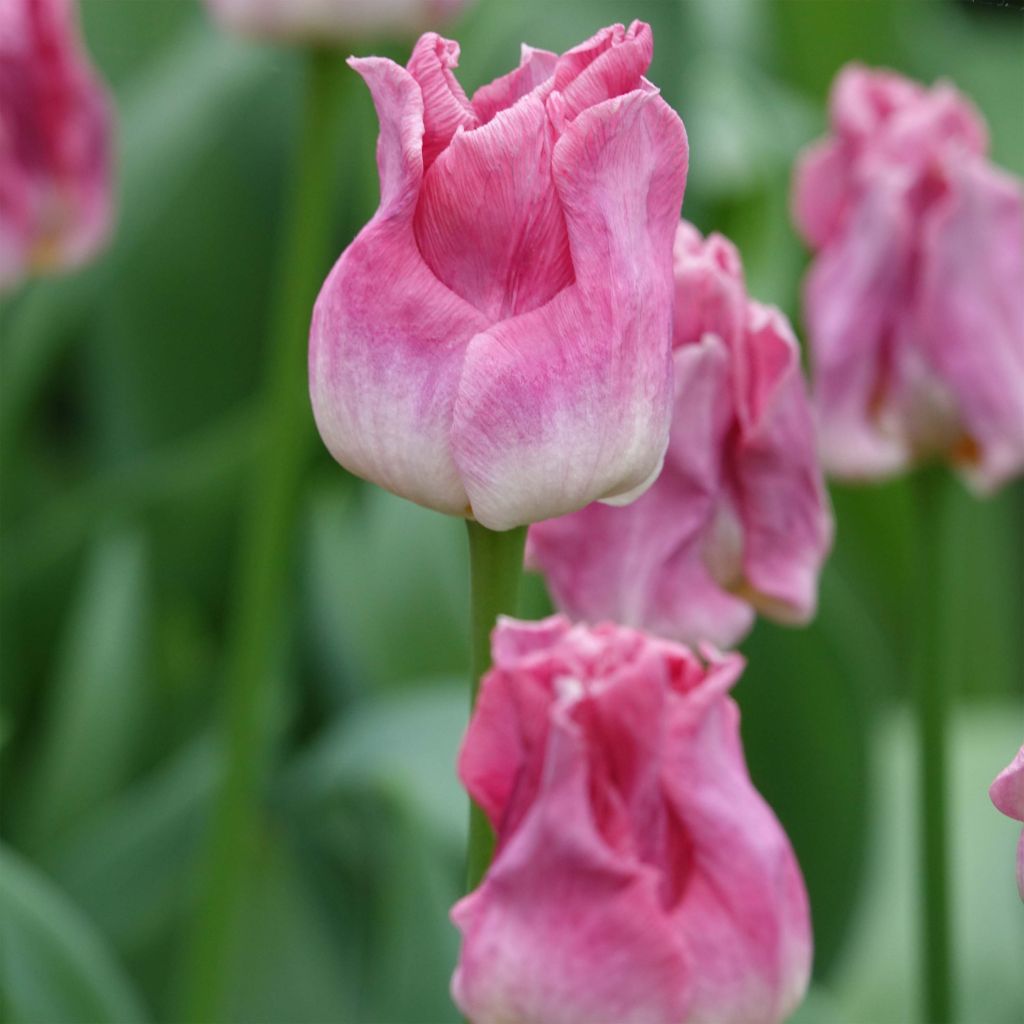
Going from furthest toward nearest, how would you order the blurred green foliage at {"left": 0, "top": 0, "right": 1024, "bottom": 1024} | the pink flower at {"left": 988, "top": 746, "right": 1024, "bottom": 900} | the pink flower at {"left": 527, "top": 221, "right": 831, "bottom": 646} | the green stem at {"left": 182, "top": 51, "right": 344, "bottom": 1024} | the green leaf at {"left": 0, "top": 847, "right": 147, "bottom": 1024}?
1. the blurred green foliage at {"left": 0, "top": 0, "right": 1024, "bottom": 1024}
2. the green stem at {"left": 182, "top": 51, "right": 344, "bottom": 1024}
3. the green leaf at {"left": 0, "top": 847, "right": 147, "bottom": 1024}
4. the pink flower at {"left": 527, "top": 221, "right": 831, "bottom": 646}
5. the pink flower at {"left": 988, "top": 746, "right": 1024, "bottom": 900}

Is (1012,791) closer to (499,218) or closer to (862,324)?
(499,218)

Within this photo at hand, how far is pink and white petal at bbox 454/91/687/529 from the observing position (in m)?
0.43

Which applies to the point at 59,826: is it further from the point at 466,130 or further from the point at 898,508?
the point at 466,130

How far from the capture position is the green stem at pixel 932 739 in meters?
0.82

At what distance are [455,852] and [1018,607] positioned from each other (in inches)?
38.3

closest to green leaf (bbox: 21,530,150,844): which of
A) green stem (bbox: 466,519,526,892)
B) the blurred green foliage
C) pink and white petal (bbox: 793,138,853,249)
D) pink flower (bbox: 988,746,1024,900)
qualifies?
the blurred green foliage

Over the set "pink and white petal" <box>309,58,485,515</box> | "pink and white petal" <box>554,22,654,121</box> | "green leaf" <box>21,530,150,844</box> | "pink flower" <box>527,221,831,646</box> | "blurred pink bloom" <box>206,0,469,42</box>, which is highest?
"pink and white petal" <box>554,22,654,121</box>

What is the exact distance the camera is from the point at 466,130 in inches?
17.0

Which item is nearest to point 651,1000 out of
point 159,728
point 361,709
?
point 361,709

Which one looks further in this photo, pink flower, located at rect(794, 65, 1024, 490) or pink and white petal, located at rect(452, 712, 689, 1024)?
pink flower, located at rect(794, 65, 1024, 490)

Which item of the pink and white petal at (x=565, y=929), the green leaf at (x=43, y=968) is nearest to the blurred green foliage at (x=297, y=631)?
the green leaf at (x=43, y=968)

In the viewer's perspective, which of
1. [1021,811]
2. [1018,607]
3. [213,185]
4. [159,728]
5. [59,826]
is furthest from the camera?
[1018,607]

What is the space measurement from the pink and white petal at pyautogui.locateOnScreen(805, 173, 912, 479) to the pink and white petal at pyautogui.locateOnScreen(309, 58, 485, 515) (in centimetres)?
40

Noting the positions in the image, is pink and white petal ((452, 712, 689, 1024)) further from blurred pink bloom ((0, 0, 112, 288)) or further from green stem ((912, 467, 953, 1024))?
blurred pink bloom ((0, 0, 112, 288))
